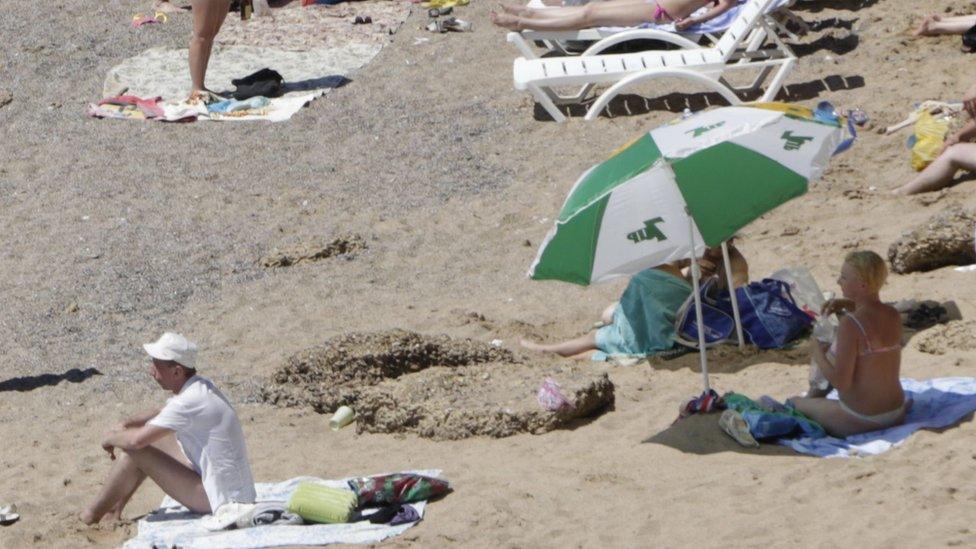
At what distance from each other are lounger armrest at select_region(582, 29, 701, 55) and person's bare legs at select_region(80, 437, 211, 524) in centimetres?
617

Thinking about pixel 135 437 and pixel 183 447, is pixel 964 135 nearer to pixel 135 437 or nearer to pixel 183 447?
pixel 183 447

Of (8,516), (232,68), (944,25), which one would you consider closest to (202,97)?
(232,68)

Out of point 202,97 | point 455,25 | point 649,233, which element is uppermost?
point 649,233

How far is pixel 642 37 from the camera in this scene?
11.5 metres

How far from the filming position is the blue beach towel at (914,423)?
583cm

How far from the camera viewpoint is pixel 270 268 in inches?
378

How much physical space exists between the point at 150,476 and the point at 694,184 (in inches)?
96.9

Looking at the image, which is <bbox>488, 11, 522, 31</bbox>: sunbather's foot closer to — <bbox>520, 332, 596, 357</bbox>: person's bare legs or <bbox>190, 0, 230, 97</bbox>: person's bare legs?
<bbox>190, 0, 230, 97</bbox>: person's bare legs

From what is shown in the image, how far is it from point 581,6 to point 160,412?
672 centimetres

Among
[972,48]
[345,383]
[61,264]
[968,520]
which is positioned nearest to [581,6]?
[972,48]

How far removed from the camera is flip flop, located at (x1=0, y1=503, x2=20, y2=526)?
620 centimetres

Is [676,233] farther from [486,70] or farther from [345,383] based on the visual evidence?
[486,70]

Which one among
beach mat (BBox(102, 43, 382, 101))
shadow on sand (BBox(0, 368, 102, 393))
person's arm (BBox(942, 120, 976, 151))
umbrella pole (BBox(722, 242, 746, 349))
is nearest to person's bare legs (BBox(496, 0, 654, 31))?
beach mat (BBox(102, 43, 382, 101))

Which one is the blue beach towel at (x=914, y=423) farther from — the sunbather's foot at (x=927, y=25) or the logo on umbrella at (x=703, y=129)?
the sunbather's foot at (x=927, y=25)
